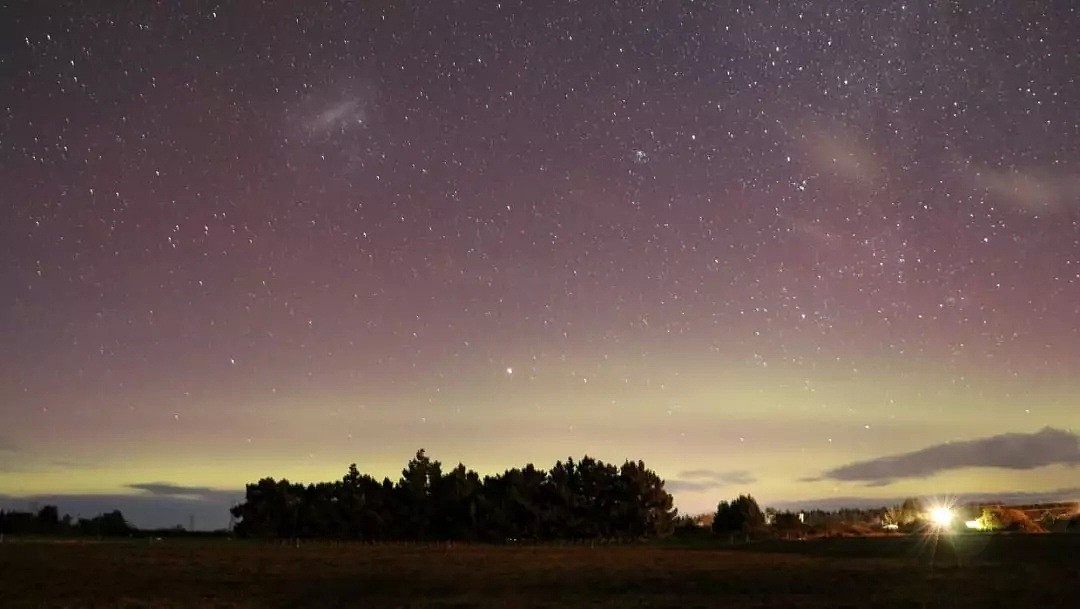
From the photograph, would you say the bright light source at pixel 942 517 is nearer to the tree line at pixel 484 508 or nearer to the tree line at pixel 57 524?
the tree line at pixel 484 508

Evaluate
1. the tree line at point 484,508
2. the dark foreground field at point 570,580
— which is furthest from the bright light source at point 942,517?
the tree line at point 484,508

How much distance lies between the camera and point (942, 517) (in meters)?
83.6

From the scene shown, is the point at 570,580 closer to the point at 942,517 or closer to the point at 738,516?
the point at 942,517

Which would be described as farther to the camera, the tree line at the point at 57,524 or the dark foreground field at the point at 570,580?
the tree line at the point at 57,524

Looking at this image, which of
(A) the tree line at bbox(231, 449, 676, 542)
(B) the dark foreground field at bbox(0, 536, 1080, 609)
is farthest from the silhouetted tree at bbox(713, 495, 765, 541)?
(B) the dark foreground field at bbox(0, 536, 1080, 609)

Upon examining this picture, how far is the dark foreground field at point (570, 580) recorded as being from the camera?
104 ft

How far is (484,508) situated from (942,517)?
53810 mm

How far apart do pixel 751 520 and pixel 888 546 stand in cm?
5265

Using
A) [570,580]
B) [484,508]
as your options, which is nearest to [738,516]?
[484,508]

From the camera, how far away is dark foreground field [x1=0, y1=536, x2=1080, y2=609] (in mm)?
31844

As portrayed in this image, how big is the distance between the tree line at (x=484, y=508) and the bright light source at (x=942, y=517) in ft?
126

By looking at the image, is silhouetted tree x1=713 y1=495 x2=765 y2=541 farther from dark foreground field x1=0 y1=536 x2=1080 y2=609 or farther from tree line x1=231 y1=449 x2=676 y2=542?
dark foreground field x1=0 y1=536 x2=1080 y2=609

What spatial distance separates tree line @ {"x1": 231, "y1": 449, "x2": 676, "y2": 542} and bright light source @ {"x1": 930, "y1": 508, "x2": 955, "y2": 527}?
38.4 m

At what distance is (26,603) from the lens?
103 ft
